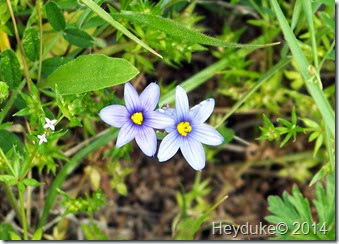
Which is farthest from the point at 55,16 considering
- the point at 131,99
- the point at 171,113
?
the point at 171,113

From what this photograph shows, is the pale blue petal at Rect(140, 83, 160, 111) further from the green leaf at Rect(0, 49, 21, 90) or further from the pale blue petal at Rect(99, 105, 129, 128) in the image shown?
the green leaf at Rect(0, 49, 21, 90)

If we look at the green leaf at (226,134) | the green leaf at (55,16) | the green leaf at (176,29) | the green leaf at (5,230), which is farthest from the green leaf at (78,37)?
the green leaf at (5,230)

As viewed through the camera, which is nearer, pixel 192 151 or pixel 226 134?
pixel 192 151

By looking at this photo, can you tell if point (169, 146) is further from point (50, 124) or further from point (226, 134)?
point (226, 134)

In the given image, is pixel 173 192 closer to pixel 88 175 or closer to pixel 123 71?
pixel 88 175

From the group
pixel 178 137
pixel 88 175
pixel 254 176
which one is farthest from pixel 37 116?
pixel 254 176

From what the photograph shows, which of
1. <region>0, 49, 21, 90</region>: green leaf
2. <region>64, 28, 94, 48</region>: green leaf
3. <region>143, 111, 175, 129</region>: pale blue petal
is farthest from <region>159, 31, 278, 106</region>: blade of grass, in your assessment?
<region>0, 49, 21, 90</region>: green leaf
